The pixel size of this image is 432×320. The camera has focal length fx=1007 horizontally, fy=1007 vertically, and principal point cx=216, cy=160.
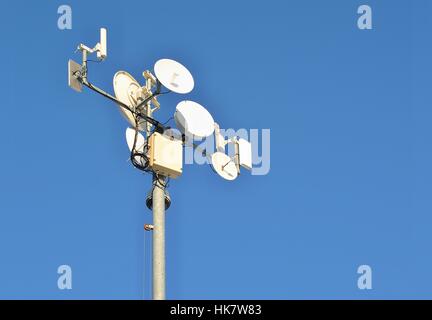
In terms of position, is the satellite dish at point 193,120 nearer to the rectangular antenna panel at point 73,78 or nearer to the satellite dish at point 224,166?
the satellite dish at point 224,166

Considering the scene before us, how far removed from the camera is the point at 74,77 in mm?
19000

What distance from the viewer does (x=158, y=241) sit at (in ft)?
58.7

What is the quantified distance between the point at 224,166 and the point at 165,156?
266cm

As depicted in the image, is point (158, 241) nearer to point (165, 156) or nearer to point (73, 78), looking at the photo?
point (165, 156)

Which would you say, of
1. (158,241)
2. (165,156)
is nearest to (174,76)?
(165,156)

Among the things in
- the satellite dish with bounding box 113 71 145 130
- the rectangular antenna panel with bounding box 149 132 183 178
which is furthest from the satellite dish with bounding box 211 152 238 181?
the satellite dish with bounding box 113 71 145 130

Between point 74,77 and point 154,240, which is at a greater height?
point 74,77

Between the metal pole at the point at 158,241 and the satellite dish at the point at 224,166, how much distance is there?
2.66m

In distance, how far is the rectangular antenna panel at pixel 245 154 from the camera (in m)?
22.4
